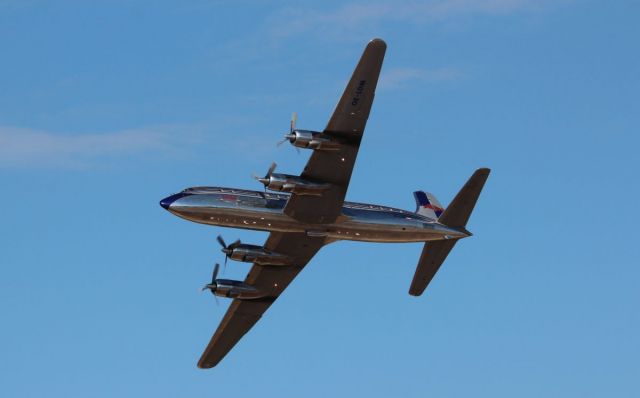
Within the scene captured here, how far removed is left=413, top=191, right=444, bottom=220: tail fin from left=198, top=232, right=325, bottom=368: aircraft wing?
8921mm

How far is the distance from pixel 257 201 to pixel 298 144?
5.32m

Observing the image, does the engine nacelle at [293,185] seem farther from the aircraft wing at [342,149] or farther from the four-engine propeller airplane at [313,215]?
the aircraft wing at [342,149]

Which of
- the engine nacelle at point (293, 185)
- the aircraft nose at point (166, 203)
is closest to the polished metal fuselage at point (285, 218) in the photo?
the aircraft nose at point (166, 203)

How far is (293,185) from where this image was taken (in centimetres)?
7050

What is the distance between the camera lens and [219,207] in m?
71.0

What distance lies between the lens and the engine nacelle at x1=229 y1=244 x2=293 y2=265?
252ft

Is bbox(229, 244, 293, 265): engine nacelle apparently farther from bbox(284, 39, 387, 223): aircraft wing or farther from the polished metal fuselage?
bbox(284, 39, 387, 223): aircraft wing

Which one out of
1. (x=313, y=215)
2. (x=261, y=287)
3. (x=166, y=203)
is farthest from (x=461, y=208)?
(x=166, y=203)

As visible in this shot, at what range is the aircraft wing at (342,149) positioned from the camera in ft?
222

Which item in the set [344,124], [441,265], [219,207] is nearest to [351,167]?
[344,124]

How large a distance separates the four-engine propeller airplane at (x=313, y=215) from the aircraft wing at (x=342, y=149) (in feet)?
0.18

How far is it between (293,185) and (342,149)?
11.5 ft

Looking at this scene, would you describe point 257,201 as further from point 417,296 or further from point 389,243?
point 417,296

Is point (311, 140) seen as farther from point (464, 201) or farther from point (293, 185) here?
point (464, 201)
